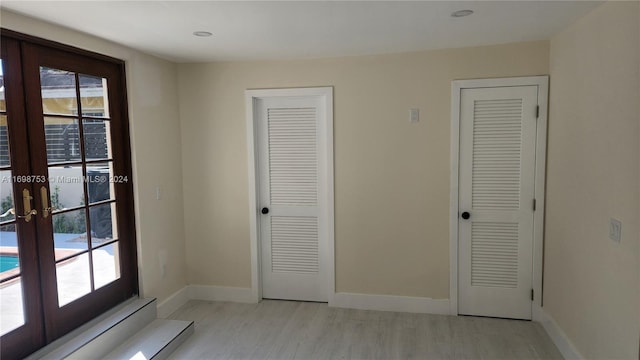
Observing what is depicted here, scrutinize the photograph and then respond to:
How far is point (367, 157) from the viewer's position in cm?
366

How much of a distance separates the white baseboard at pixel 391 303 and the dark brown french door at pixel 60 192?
185 cm

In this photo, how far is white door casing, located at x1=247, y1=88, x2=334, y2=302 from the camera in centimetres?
378

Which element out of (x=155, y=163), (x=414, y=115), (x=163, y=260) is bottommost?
(x=163, y=260)

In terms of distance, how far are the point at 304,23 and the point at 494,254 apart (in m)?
2.45

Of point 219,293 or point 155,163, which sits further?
point 219,293

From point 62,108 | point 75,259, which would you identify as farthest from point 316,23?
point 75,259

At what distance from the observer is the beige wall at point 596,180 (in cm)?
206

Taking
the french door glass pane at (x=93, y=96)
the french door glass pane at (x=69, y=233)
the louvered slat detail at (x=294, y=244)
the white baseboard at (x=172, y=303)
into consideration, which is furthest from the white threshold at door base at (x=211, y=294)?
the french door glass pane at (x=93, y=96)

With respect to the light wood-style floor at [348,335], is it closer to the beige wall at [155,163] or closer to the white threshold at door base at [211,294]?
the white threshold at door base at [211,294]

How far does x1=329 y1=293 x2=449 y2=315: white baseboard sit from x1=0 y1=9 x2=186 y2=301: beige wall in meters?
1.61

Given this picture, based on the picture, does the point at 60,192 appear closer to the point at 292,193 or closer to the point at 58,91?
the point at 58,91

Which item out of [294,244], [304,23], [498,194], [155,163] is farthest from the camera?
[294,244]

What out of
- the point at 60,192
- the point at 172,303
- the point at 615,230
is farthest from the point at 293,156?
the point at 615,230

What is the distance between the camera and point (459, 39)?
3.12 m
